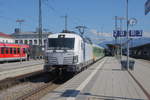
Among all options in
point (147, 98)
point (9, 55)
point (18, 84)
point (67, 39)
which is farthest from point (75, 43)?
point (9, 55)

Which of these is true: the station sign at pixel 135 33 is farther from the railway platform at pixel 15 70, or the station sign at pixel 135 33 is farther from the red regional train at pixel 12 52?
the red regional train at pixel 12 52

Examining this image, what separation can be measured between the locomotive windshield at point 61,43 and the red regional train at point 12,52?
67.7ft

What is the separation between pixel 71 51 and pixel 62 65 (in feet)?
3.31

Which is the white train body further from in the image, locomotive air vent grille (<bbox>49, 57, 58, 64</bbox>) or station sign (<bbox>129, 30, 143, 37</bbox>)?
station sign (<bbox>129, 30, 143, 37</bbox>)

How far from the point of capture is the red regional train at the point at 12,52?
123 feet

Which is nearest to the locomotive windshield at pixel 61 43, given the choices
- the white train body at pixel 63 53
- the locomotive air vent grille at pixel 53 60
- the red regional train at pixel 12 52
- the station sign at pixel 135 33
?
the white train body at pixel 63 53

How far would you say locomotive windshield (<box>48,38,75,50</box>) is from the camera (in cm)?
1739

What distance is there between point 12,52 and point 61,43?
24708 millimetres

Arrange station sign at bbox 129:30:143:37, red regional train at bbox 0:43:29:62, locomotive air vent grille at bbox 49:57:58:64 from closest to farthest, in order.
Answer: locomotive air vent grille at bbox 49:57:58:64 < station sign at bbox 129:30:143:37 < red regional train at bbox 0:43:29:62

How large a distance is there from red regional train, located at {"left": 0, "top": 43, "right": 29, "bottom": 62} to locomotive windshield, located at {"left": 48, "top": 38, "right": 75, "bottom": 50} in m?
20.6

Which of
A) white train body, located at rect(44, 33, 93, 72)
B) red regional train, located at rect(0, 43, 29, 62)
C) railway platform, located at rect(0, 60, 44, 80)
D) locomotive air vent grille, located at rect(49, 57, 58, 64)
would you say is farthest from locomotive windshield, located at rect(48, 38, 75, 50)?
red regional train, located at rect(0, 43, 29, 62)

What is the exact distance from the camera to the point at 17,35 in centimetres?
11175

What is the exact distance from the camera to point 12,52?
4091 centimetres

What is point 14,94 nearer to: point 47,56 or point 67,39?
point 47,56
